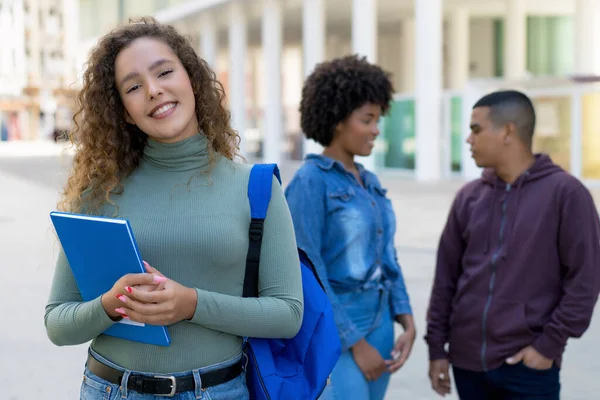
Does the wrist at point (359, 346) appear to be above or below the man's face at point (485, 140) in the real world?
below

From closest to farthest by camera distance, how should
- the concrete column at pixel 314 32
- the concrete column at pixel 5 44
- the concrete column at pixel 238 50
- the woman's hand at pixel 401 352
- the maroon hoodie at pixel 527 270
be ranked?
1. the maroon hoodie at pixel 527 270
2. the woman's hand at pixel 401 352
3. the concrete column at pixel 314 32
4. the concrete column at pixel 238 50
5. the concrete column at pixel 5 44

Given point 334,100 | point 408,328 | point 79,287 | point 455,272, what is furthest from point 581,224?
point 79,287

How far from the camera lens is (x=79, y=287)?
2.20m

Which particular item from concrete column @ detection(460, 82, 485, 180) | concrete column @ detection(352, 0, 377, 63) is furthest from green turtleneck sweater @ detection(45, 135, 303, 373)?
concrete column @ detection(352, 0, 377, 63)

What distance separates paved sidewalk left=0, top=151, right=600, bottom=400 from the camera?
5.48 m

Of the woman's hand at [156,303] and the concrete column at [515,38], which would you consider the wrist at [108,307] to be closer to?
the woman's hand at [156,303]

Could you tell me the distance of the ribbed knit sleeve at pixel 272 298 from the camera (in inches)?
84.1

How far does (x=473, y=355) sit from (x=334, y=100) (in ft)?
3.64

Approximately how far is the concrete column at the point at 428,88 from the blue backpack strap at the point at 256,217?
21.1 m

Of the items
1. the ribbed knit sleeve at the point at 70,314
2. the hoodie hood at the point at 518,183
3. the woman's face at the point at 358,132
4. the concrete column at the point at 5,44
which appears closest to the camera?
the ribbed knit sleeve at the point at 70,314

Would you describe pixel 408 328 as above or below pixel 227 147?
below

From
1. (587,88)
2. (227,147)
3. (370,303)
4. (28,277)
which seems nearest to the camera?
(227,147)

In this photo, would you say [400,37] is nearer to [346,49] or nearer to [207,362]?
[346,49]

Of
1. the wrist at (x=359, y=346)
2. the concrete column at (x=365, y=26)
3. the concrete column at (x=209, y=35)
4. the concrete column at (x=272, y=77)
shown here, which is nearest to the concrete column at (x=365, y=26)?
the concrete column at (x=365, y=26)
